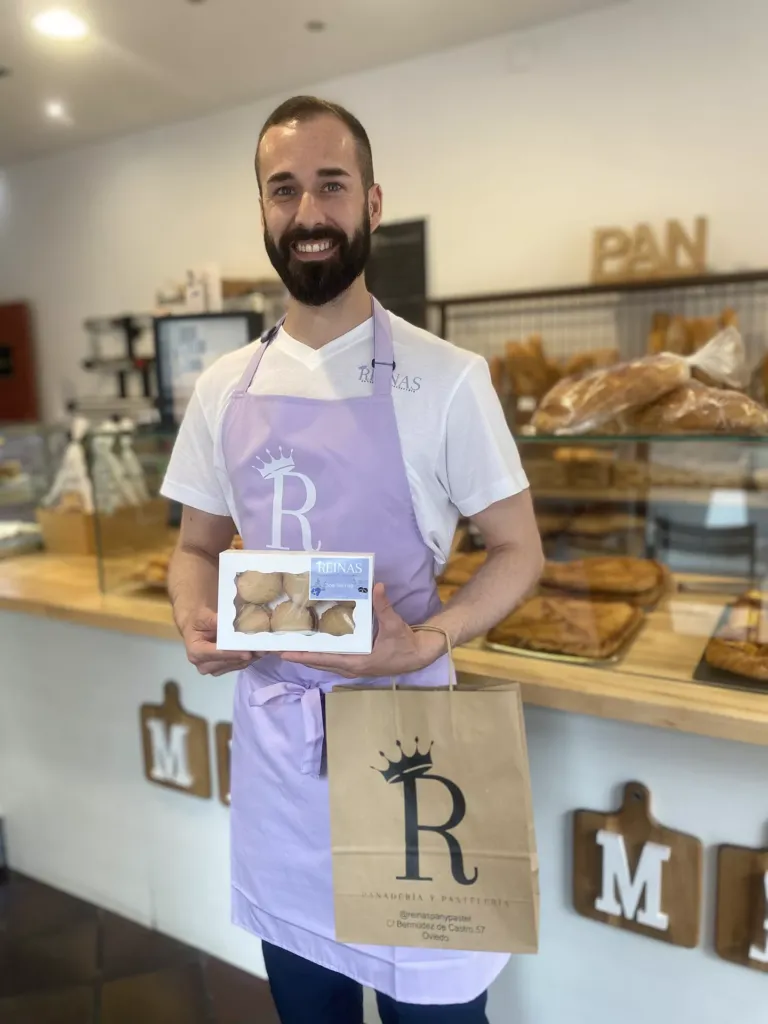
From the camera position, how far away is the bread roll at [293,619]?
87cm

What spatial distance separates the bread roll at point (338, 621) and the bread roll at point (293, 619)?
0.04 ft

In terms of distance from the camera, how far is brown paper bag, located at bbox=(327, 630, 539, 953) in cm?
94

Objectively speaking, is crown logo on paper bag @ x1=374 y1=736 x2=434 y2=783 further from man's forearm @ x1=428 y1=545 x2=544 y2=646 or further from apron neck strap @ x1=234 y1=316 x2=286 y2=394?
apron neck strap @ x1=234 y1=316 x2=286 y2=394

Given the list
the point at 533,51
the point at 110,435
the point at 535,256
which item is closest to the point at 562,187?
the point at 535,256

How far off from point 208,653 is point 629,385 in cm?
90

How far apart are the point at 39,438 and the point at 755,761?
7.72 ft

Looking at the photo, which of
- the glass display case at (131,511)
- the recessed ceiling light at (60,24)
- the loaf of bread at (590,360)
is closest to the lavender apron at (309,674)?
the glass display case at (131,511)

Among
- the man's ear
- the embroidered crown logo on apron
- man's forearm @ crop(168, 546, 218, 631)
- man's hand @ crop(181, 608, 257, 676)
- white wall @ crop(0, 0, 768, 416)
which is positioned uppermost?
white wall @ crop(0, 0, 768, 416)

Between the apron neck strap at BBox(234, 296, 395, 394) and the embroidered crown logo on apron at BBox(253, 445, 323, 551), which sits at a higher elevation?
the apron neck strap at BBox(234, 296, 395, 394)

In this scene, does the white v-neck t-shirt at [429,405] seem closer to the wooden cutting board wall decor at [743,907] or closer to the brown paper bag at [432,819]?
the brown paper bag at [432,819]

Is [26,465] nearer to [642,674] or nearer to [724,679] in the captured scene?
[642,674]

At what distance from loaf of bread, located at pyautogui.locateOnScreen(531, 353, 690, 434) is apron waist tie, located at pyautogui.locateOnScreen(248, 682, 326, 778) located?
2.08 ft

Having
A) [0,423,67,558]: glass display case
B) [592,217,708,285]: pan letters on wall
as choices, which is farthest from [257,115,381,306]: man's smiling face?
[592,217,708,285]: pan letters on wall

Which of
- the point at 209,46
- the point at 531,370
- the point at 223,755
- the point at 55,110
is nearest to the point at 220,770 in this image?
the point at 223,755
